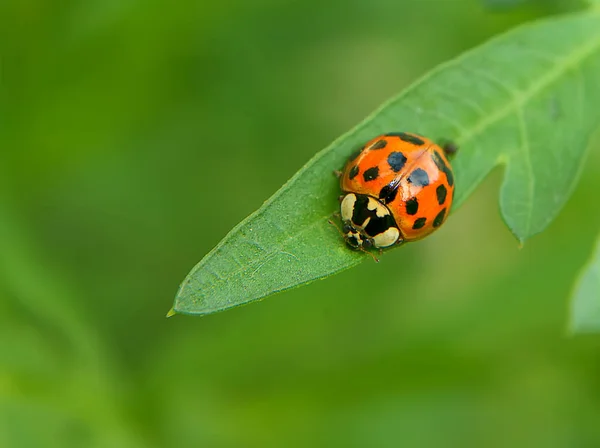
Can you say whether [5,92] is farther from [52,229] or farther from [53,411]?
[53,411]

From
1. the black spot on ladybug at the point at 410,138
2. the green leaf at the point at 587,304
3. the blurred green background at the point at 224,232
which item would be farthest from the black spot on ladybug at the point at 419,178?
the blurred green background at the point at 224,232

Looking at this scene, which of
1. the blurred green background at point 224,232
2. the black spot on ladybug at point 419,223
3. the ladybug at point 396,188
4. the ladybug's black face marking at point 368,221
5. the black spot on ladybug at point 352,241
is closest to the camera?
the black spot on ladybug at point 352,241

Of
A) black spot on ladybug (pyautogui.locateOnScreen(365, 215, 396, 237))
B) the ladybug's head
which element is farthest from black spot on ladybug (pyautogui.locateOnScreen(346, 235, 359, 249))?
black spot on ladybug (pyautogui.locateOnScreen(365, 215, 396, 237))

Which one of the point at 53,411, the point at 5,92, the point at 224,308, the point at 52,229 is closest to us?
the point at 224,308

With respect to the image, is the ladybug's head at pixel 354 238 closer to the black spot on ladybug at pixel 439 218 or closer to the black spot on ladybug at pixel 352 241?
the black spot on ladybug at pixel 352 241

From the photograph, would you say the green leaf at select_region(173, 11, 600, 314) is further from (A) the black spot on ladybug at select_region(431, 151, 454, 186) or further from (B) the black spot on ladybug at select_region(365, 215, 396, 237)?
(B) the black spot on ladybug at select_region(365, 215, 396, 237)

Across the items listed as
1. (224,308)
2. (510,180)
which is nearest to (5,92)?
(224,308)
